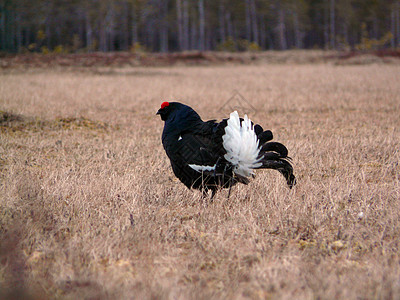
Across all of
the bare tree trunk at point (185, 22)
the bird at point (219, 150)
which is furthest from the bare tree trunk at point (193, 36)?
the bird at point (219, 150)

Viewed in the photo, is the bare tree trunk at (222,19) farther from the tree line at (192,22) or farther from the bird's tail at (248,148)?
the bird's tail at (248,148)

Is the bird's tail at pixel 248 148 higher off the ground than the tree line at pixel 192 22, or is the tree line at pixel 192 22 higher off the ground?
the tree line at pixel 192 22

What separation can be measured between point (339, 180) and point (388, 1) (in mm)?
68720

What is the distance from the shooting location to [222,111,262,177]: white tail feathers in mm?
3711

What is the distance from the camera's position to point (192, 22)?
6419 cm

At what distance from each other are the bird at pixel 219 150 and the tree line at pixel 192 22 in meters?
51.9

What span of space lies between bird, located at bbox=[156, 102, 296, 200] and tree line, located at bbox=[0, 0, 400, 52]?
170 ft

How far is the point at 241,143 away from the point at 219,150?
0.89 feet

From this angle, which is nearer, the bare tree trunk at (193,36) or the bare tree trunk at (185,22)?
the bare tree trunk at (185,22)

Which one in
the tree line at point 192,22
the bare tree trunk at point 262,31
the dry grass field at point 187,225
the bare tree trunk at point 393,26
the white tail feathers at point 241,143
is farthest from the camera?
the bare tree trunk at point 262,31

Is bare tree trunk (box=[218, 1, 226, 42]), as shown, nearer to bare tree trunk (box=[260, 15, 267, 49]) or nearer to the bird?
bare tree trunk (box=[260, 15, 267, 49])

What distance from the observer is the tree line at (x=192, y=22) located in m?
58.2

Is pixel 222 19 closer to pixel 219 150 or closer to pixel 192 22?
pixel 192 22

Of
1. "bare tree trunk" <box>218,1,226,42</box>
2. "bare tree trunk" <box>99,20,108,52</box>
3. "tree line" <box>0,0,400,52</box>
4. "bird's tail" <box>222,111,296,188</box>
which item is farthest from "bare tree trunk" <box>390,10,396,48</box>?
"bird's tail" <box>222,111,296,188</box>
